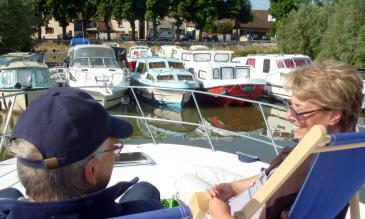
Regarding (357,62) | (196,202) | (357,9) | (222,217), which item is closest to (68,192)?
(196,202)

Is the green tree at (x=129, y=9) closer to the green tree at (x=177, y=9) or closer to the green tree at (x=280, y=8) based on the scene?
the green tree at (x=177, y=9)

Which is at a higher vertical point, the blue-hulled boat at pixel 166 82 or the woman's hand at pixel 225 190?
the woman's hand at pixel 225 190

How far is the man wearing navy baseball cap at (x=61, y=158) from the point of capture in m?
1.51

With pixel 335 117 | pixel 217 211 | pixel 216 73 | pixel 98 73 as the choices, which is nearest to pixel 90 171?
pixel 217 211

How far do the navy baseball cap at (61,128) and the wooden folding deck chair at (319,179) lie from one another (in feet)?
0.93

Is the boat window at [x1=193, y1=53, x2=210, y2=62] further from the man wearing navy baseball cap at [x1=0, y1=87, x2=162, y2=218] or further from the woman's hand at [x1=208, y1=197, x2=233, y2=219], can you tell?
the man wearing navy baseball cap at [x1=0, y1=87, x2=162, y2=218]

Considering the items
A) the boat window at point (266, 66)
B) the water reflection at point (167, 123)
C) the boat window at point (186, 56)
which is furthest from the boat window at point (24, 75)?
the boat window at point (266, 66)

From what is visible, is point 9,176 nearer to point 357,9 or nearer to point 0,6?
point 357,9

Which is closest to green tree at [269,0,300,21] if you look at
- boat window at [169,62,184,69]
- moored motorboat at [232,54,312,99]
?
moored motorboat at [232,54,312,99]

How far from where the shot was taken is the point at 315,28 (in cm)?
3042

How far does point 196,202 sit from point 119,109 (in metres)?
18.1

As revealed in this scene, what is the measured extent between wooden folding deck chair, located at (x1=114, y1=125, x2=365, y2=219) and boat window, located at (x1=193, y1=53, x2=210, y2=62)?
23398mm

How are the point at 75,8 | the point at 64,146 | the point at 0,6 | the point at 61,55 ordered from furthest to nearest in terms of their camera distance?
the point at 75,8
the point at 61,55
the point at 0,6
the point at 64,146

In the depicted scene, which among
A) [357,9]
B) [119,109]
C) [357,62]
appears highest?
[357,9]
